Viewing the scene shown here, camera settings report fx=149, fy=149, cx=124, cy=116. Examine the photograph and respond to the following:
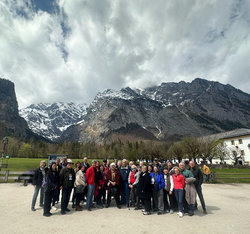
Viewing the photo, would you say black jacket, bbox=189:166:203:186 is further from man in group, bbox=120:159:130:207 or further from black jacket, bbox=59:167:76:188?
black jacket, bbox=59:167:76:188

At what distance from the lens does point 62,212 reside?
7199 millimetres

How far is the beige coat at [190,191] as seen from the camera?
23.6 ft

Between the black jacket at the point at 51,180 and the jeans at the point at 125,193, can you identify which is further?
the jeans at the point at 125,193

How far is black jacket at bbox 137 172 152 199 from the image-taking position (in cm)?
746

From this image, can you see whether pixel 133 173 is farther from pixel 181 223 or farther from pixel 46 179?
pixel 46 179

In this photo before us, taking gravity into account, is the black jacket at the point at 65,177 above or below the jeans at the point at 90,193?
above

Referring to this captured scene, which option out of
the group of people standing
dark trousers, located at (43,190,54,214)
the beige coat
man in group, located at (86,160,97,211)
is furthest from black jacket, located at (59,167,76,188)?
the beige coat

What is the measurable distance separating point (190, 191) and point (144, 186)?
2.27 m

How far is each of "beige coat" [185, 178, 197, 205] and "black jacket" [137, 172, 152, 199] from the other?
1.81 meters

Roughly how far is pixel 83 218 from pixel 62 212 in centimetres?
127

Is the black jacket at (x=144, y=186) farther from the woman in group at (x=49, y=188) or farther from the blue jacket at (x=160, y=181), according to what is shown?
the woman in group at (x=49, y=188)

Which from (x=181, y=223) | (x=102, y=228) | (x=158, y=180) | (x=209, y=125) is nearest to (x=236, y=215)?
(x=181, y=223)

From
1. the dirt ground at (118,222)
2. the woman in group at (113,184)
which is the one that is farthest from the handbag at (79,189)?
the woman in group at (113,184)

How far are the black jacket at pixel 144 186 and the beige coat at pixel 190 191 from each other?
1815 millimetres
